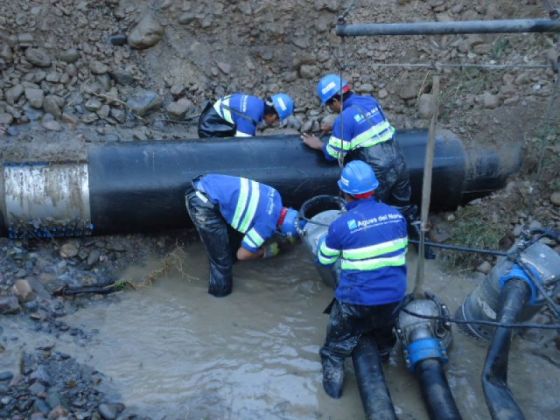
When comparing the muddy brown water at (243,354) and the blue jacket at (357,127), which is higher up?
the blue jacket at (357,127)

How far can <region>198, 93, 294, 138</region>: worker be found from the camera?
647cm

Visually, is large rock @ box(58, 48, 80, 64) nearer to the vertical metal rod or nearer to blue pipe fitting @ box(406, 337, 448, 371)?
the vertical metal rod

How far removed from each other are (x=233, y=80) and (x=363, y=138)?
95.9 inches

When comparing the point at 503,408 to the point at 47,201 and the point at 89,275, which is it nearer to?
the point at 89,275

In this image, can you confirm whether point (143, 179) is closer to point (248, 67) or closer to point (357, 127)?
point (357, 127)

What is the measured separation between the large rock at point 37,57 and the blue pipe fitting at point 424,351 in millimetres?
5008

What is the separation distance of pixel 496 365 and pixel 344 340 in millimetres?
1090

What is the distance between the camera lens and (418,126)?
7281 millimetres

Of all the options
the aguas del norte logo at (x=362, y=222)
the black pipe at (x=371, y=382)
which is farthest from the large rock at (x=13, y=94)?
the black pipe at (x=371, y=382)

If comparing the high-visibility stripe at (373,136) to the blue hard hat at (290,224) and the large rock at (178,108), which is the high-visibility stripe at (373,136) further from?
the large rock at (178,108)

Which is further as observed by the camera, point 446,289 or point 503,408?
point 446,289

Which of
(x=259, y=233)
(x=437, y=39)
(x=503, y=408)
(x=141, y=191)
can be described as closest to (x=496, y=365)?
(x=503, y=408)

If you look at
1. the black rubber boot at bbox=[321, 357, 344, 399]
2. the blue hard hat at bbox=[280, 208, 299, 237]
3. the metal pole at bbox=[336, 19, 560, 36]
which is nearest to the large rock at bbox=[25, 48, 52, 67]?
the blue hard hat at bbox=[280, 208, 299, 237]

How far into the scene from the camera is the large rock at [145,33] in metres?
7.54
